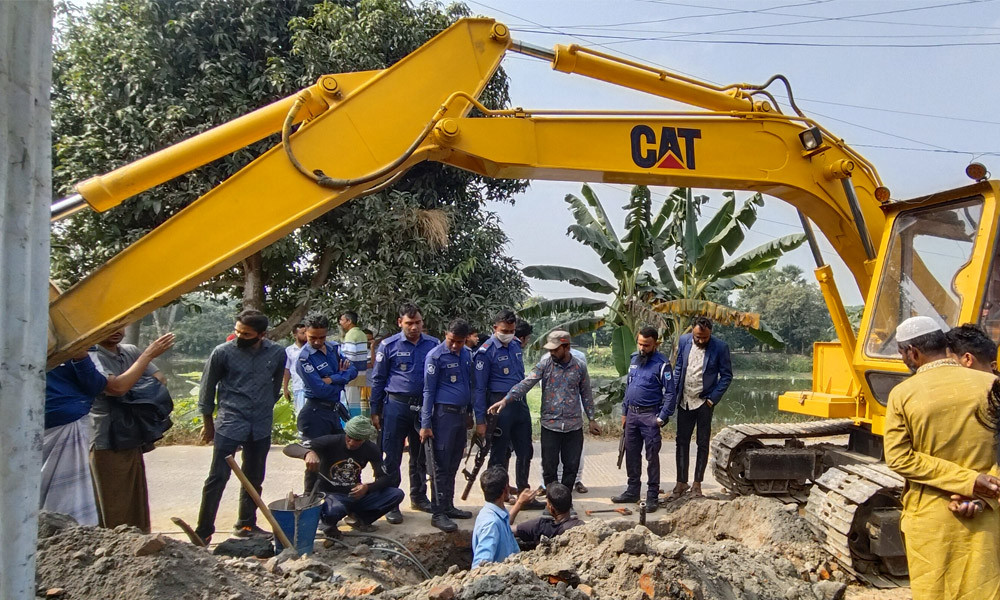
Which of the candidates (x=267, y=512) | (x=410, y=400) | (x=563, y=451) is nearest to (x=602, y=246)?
(x=563, y=451)

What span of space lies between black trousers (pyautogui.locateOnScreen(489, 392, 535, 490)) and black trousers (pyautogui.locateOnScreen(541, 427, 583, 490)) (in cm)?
23

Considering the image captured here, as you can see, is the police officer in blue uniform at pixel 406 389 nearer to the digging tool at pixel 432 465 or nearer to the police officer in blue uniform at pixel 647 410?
the digging tool at pixel 432 465

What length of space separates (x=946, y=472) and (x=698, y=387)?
132 inches

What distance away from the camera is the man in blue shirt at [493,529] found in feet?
12.7

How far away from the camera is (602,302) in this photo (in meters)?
11.5

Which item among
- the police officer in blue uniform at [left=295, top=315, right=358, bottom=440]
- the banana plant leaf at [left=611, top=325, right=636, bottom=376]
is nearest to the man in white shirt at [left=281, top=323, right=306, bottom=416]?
the police officer in blue uniform at [left=295, top=315, right=358, bottom=440]

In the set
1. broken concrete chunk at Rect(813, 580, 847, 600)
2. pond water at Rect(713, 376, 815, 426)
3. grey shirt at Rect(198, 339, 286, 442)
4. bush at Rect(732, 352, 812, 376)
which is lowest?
pond water at Rect(713, 376, 815, 426)

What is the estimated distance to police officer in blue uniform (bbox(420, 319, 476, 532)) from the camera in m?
5.70

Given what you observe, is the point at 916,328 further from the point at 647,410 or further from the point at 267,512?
the point at 267,512

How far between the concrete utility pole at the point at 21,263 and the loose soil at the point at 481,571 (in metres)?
1.13

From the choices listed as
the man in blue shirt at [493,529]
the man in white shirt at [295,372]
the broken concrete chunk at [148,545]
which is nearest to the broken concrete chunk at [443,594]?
the man in blue shirt at [493,529]

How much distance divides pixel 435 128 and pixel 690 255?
765cm

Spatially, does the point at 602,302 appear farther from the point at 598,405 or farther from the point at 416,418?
the point at 416,418

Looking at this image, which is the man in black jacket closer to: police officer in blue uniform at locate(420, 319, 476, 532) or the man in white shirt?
police officer in blue uniform at locate(420, 319, 476, 532)
